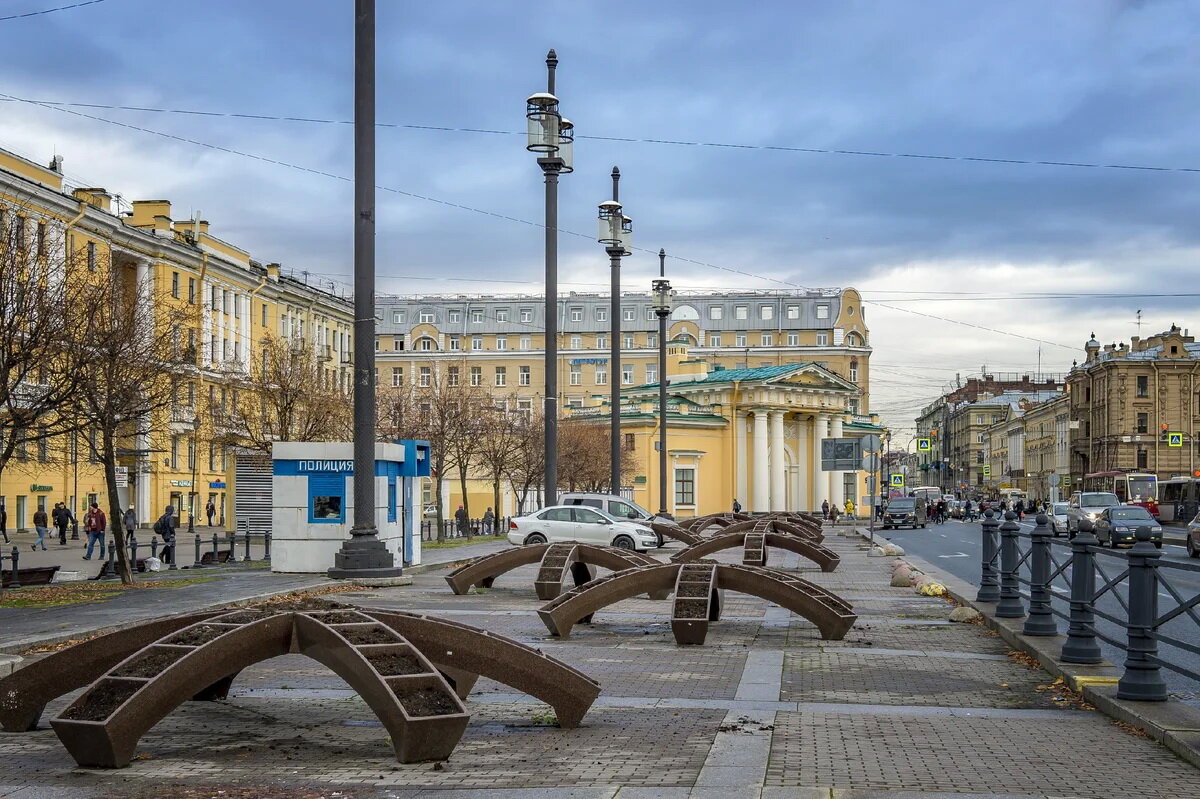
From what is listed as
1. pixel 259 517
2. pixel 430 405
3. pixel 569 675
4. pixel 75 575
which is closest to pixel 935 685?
pixel 569 675

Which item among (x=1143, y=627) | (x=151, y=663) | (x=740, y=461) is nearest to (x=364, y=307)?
(x=151, y=663)

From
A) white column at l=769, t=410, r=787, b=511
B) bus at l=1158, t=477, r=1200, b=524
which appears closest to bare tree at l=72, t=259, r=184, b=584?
bus at l=1158, t=477, r=1200, b=524

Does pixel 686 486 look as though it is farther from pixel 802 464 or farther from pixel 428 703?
pixel 428 703

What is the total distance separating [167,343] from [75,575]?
18.3ft

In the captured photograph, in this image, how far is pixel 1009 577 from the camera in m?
17.0

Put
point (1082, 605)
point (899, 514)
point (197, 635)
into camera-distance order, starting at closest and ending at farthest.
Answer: point (197, 635) → point (1082, 605) → point (899, 514)

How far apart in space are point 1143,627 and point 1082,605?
211cm

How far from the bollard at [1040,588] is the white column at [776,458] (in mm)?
72721

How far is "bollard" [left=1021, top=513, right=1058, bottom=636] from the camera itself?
14414mm

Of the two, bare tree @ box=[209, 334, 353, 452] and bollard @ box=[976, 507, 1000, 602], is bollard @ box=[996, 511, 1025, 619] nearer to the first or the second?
bollard @ box=[976, 507, 1000, 602]

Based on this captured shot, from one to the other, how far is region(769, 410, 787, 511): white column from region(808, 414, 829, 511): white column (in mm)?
3664

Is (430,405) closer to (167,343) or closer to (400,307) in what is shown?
(167,343)

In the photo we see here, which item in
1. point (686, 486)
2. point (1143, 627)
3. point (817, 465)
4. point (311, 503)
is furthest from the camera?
point (817, 465)

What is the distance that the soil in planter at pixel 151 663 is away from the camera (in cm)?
820
